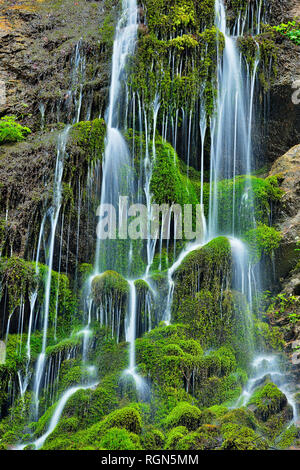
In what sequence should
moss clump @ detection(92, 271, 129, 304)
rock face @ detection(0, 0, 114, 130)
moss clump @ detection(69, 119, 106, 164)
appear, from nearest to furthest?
1. moss clump @ detection(92, 271, 129, 304)
2. moss clump @ detection(69, 119, 106, 164)
3. rock face @ detection(0, 0, 114, 130)

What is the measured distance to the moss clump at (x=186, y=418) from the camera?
7.77m

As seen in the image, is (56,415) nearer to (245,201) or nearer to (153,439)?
(153,439)

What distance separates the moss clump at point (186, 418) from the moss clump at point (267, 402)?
0.99 meters

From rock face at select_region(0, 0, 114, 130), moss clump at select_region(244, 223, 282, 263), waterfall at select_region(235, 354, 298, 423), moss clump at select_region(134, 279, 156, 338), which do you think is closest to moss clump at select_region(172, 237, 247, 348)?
moss clump at select_region(134, 279, 156, 338)

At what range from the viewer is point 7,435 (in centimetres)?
901

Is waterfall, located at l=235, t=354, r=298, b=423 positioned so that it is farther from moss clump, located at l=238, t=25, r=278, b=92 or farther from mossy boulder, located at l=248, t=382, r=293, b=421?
moss clump, located at l=238, t=25, r=278, b=92

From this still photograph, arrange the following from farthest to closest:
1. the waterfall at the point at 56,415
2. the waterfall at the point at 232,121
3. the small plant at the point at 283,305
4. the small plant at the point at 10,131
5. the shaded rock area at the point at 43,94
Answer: the waterfall at the point at 232,121, the small plant at the point at 10,131, the shaded rock area at the point at 43,94, the small plant at the point at 283,305, the waterfall at the point at 56,415

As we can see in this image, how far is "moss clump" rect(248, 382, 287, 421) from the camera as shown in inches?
311

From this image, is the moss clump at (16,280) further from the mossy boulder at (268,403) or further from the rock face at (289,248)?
the rock face at (289,248)

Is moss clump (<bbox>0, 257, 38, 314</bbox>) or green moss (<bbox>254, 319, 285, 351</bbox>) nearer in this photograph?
green moss (<bbox>254, 319, 285, 351</bbox>)

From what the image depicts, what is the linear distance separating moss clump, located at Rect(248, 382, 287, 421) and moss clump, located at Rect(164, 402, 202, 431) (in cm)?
99

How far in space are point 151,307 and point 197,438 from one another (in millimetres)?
3884

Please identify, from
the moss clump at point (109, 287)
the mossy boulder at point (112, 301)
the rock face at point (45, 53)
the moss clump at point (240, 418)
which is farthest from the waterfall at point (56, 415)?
the rock face at point (45, 53)

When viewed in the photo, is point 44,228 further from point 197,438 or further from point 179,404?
point 197,438
